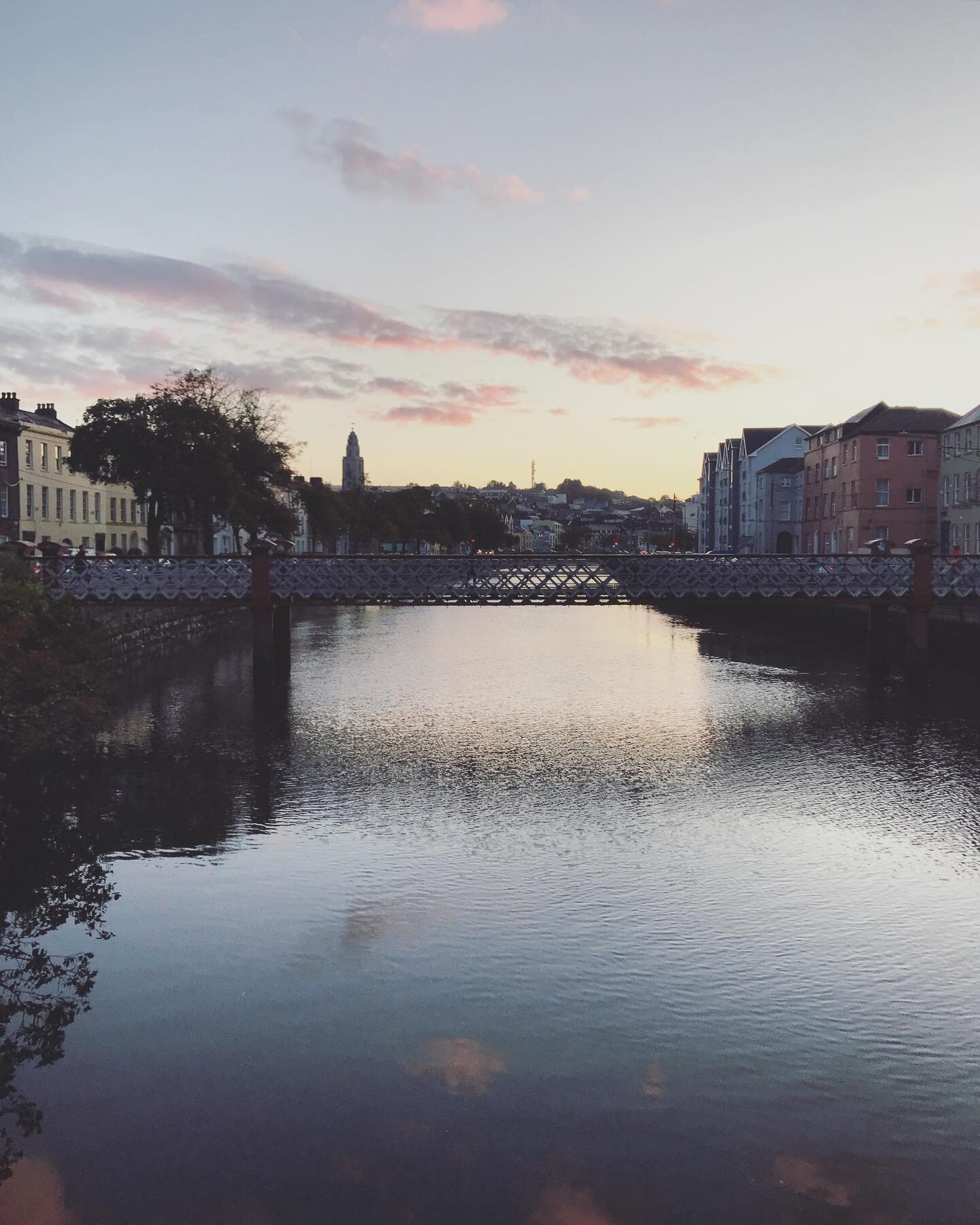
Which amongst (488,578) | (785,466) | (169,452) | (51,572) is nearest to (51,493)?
(169,452)

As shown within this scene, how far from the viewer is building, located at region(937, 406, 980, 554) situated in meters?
73.6

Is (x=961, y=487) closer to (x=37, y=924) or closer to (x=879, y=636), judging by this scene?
(x=879, y=636)

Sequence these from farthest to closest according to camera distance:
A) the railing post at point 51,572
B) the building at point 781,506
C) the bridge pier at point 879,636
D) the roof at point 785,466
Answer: the roof at point 785,466 < the building at point 781,506 < the bridge pier at point 879,636 < the railing post at point 51,572

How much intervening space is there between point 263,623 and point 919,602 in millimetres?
25961

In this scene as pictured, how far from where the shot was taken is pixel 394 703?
4172 centimetres

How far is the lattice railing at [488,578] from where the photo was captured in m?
47.2

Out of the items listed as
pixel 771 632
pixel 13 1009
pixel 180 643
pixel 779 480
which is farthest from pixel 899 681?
pixel 779 480

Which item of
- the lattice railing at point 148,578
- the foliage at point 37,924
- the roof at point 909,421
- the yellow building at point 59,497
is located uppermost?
the roof at point 909,421

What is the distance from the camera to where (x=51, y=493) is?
81562mm

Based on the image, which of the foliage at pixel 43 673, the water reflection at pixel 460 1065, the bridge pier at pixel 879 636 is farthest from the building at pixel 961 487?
the water reflection at pixel 460 1065

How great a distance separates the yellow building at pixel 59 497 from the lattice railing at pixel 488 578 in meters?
23.2

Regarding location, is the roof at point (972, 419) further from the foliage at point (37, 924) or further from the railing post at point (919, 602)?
the foliage at point (37, 924)

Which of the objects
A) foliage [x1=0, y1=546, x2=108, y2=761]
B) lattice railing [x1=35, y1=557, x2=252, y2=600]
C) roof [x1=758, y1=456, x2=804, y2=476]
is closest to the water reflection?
foliage [x1=0, y1=546, x2=108, y2=761]

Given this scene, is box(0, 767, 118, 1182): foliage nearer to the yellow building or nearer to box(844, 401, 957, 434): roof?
the yellow building
